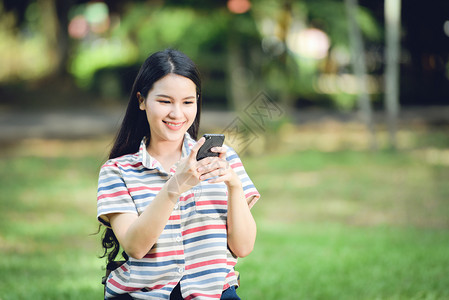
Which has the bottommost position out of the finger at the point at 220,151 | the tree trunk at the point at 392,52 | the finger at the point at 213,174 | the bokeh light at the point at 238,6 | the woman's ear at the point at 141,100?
the finger at the point at 213,174

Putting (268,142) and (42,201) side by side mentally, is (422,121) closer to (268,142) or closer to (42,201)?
(268,142)

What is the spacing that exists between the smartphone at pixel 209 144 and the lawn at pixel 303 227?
209 cm

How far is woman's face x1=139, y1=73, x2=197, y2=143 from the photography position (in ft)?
6.27

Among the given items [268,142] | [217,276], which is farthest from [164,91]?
[268,142]

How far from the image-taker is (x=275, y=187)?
25.2ft

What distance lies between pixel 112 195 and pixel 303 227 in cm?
412

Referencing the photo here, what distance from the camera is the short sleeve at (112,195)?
73.4 inches

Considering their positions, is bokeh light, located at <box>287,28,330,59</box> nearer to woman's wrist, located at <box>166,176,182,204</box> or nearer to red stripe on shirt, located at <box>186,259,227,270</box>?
red stripe on shirt, located at <box>186,259,227,270</box>

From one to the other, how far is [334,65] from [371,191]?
27.9 ft

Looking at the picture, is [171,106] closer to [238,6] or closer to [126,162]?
[126,162]

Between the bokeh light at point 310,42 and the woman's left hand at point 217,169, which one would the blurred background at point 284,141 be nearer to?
the bokeh light at point 310,42

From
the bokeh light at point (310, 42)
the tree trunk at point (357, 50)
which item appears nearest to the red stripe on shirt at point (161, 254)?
the tree trunk at point (357, 50)

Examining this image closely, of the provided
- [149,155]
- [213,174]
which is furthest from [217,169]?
[149,155]

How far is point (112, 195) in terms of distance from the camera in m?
1.89
